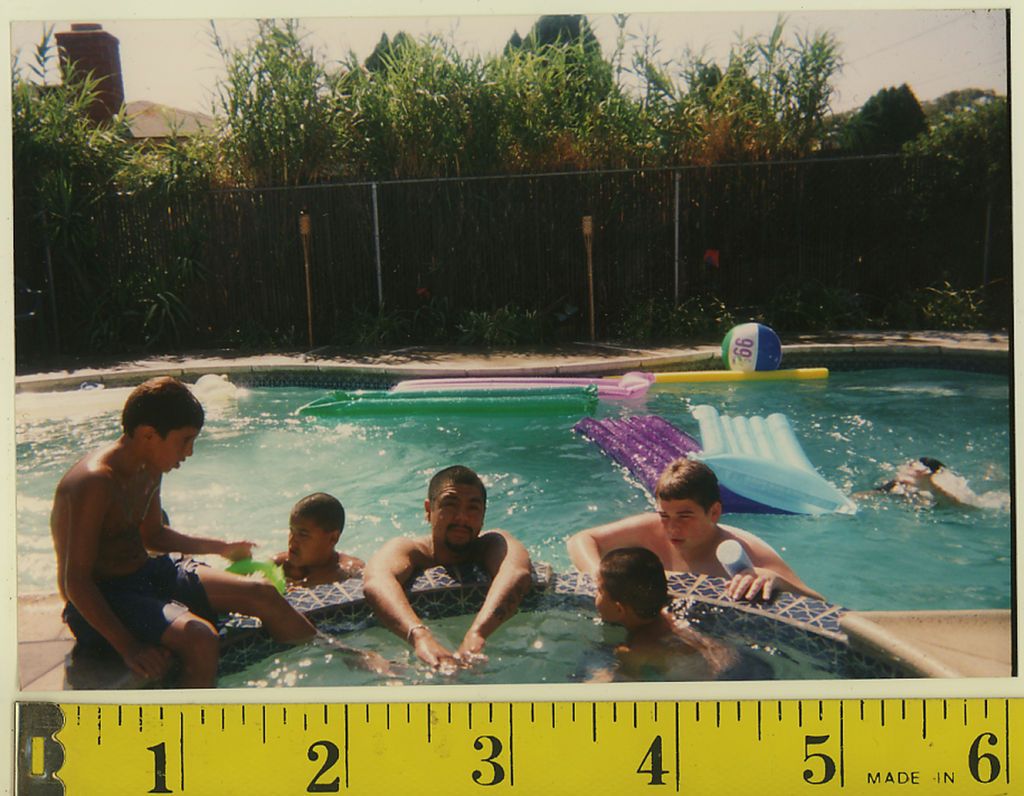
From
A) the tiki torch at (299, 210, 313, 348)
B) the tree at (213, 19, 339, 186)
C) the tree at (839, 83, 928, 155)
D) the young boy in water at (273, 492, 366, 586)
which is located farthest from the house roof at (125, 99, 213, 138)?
the tree at (839, 83, 928, 155)

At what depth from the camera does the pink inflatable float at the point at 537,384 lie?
771cm

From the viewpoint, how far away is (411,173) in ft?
36.0

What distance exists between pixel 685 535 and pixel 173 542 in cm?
206

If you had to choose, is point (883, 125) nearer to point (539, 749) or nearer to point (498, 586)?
point (498, 586)

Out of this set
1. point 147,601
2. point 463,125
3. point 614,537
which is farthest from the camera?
point 463,125

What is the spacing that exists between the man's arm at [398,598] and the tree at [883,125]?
26.5 feet

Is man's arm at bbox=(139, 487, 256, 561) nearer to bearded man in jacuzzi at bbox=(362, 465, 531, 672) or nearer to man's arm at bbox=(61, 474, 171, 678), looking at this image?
man's arm at bbox=(61, 474, 171, 678)

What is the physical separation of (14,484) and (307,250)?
7048mm

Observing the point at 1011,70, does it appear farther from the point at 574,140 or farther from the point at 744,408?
the point at 574,140

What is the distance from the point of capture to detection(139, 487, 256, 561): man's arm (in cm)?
328

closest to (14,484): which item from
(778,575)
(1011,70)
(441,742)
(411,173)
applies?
(441,742)

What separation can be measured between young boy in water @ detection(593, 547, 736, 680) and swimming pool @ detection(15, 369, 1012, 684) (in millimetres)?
1110

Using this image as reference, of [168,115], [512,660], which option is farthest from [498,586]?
[168,115]

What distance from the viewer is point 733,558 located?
11.9 ft
